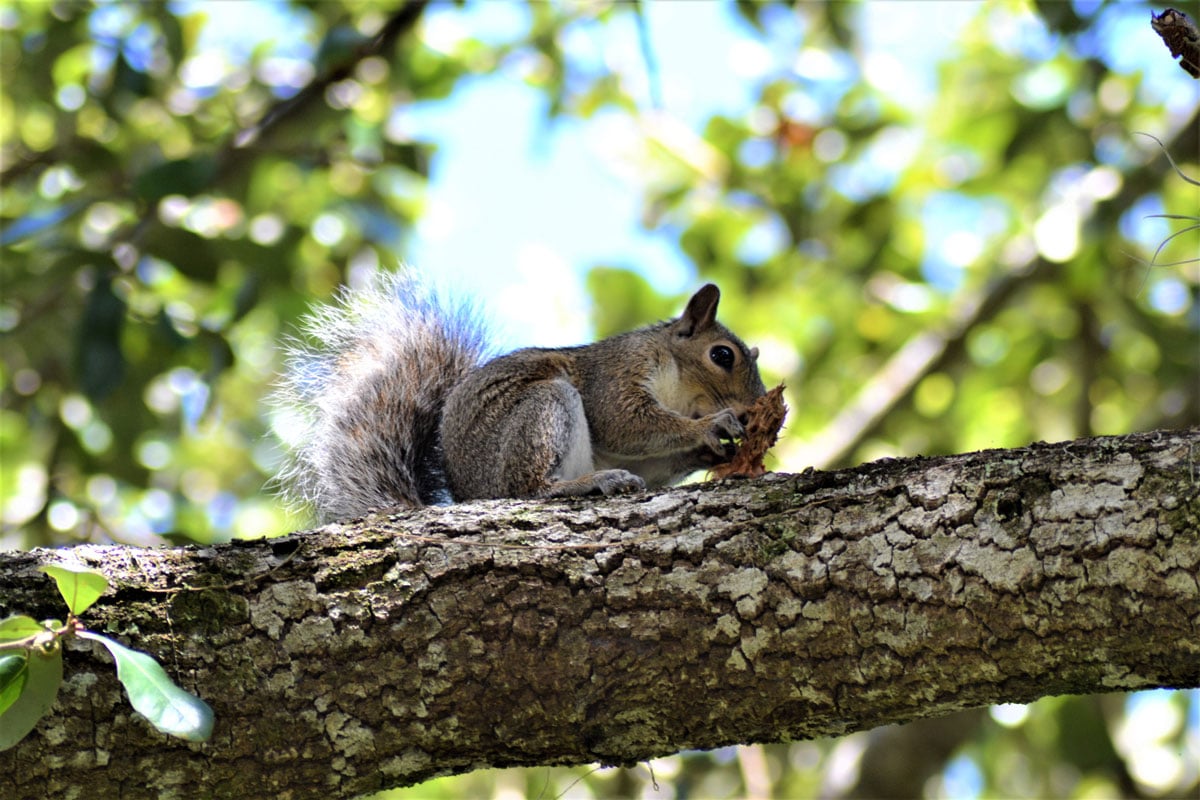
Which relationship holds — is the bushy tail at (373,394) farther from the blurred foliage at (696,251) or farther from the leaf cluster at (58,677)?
the leaf cluster at (58,677)

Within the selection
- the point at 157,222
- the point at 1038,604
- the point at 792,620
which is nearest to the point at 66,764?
the point at 792,620

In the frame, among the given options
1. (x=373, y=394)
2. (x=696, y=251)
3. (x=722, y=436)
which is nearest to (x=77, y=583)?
(x=373, y=394)

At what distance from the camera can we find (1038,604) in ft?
6.18

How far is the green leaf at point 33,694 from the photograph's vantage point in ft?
5.64

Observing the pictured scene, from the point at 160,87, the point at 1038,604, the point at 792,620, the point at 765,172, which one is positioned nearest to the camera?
the point at 1038,604

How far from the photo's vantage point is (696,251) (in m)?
5.81

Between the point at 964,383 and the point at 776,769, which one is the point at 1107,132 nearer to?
the point at 964,383

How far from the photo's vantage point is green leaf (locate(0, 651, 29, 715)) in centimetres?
170

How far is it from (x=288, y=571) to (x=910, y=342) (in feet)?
13.5

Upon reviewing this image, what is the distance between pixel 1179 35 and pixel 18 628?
5.88 ft

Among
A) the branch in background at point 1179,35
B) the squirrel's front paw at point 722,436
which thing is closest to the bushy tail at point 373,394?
the squirrel's front paw at point 722,436

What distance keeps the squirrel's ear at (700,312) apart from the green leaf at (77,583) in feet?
8.30

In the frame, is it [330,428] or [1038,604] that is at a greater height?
[1038,604]

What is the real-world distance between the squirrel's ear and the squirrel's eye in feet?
0.40
